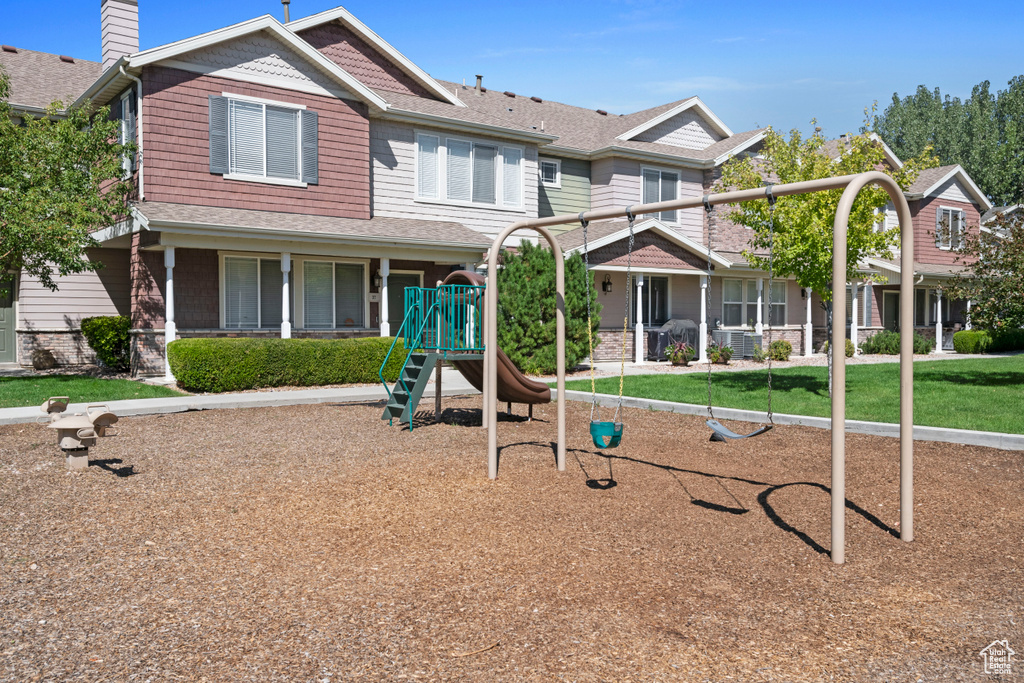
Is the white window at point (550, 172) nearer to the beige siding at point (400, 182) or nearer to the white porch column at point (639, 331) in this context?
the beige siding at point (400, 182)

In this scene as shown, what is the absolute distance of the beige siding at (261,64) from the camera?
17328 millimetres

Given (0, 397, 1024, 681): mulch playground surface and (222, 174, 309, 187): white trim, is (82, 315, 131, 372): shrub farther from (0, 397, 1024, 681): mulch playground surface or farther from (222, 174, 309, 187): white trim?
(0, 397, 1024, 681): mulch playground surface

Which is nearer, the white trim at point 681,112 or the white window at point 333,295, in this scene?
the white window at point 333,295

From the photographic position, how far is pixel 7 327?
65.8ft

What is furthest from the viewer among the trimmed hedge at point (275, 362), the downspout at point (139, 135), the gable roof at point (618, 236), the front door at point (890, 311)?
the front door at point (890, 311)

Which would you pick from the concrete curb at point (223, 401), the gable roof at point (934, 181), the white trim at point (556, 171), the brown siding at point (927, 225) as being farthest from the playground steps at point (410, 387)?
the brown siding at point (927, 225)

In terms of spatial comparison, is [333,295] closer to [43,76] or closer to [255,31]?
[255,31]

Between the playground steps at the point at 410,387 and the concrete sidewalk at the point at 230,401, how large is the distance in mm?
2632

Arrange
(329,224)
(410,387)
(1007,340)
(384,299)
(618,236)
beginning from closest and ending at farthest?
(410,387), (329,224), (384,299), (618,236), (1007,340)

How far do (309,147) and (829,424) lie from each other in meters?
13.3

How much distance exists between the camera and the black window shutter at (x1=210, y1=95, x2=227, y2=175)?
57.1 feet

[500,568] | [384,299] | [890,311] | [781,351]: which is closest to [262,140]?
[384,299]

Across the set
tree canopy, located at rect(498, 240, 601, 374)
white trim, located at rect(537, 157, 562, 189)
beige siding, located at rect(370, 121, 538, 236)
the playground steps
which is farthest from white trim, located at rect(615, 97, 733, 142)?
the playground steps

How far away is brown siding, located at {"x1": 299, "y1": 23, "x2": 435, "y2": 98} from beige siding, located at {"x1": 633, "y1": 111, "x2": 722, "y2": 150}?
335 inches
